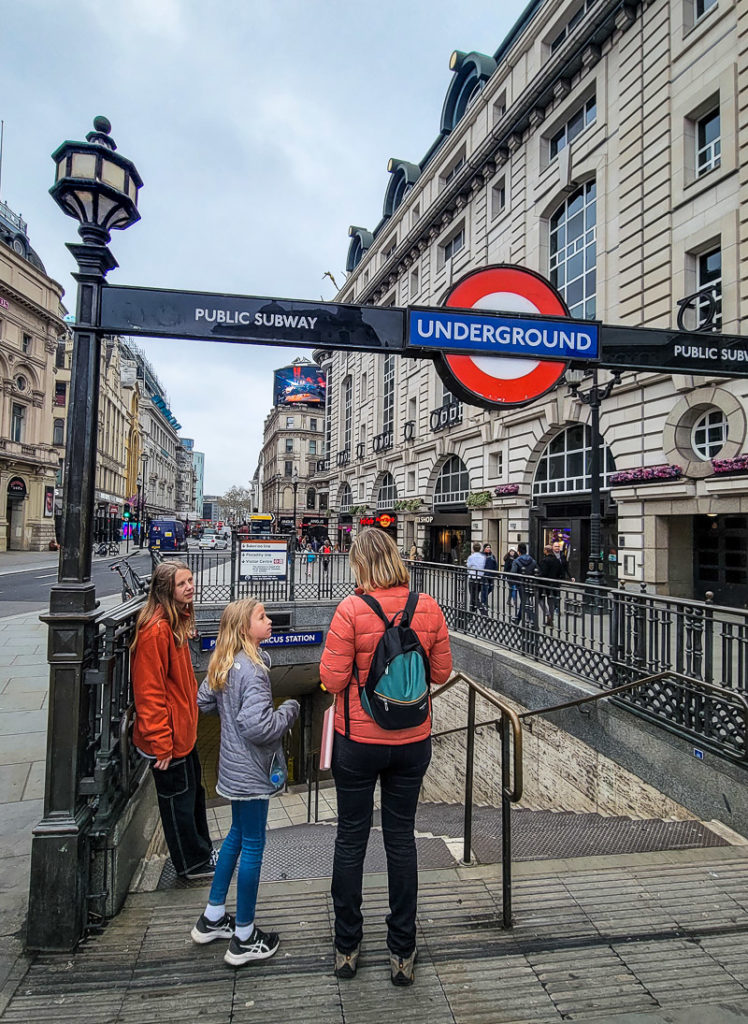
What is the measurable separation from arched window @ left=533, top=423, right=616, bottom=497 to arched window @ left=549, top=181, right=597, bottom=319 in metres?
4.03

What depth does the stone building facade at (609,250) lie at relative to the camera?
12.6 metres

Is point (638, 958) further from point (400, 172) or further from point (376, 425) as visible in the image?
point (400, 172)

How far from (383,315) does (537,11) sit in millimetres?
24615

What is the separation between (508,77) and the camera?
21.8 m

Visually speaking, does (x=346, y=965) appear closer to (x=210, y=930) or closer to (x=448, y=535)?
(x=210, y=930)

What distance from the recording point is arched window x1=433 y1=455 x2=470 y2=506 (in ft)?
84.3

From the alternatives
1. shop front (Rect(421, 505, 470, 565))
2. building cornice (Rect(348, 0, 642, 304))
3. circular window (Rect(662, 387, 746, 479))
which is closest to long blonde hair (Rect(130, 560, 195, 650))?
circular window (Rect(662, 387, 746, 479))

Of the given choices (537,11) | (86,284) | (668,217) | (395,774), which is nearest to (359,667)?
(395,774)

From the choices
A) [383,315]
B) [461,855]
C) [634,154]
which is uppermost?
[634,154]

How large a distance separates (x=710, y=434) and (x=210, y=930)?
14341mm

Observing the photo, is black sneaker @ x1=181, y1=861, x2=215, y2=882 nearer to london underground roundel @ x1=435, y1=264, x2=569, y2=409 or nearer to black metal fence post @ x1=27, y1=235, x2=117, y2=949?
black metal fence post @ x1=27, y1=235, x2=117, y2=949

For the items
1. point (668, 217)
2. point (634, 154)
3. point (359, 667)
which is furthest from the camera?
point (634, 154)

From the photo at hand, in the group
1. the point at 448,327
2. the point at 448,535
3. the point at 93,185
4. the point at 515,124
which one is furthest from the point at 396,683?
the point at 448,535

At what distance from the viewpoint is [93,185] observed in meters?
2.96
